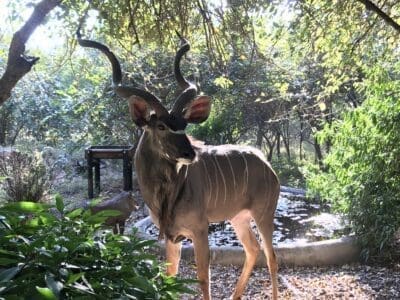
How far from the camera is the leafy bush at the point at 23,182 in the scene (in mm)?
5000

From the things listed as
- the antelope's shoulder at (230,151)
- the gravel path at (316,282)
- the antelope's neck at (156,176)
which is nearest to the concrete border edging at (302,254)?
the gravel path at (316,282)

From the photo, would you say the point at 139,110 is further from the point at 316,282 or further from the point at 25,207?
the point at 316,282

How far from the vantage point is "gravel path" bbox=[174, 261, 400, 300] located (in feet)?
12.5

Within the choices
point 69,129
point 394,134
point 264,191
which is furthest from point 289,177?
point 264,191

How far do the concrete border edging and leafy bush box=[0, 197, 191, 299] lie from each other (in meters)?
3.34

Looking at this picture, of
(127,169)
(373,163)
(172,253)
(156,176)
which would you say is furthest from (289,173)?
(156,176)

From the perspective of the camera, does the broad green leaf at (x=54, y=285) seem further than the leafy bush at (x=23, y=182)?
No

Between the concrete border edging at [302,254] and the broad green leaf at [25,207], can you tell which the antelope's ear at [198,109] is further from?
the broad green leaf at [25,207]

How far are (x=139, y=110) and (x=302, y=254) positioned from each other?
7.99 feet

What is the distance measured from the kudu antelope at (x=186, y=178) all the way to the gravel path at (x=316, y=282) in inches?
19.1

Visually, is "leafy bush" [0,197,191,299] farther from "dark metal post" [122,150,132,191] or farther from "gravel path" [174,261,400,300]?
"dark metal post" [122,150,132,191]

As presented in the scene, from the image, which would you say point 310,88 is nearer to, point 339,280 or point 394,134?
point 394,134

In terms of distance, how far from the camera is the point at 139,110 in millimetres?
2789

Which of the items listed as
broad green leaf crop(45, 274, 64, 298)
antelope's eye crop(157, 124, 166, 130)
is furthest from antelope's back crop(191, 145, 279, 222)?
broad green leaf crop(45, 274, 64, 298)
